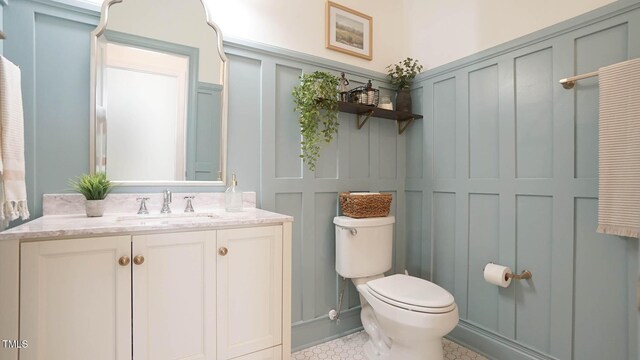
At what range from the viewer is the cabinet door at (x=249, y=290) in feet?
4.11

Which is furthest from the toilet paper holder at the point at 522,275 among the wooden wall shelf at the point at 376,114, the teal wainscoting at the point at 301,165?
the wooden wall shelf at the point at 376,114

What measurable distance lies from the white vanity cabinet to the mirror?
1.84 ft

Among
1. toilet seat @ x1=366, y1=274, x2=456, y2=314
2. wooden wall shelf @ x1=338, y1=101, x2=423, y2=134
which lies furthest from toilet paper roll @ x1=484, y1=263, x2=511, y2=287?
wooden wall shelf @ x1=338, y1=101, x2=423, y2=134

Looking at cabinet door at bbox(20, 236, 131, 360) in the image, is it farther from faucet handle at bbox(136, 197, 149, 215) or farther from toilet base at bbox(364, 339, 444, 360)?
toilet base at bbox(364, 339, 444, 360)

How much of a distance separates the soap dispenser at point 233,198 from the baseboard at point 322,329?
0.89m

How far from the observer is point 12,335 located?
0.93 metres

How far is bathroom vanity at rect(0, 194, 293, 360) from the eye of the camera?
0.95m

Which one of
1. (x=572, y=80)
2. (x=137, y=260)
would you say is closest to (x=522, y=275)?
(x=572, y=80)

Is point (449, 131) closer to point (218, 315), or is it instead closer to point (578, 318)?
point (578, 318)

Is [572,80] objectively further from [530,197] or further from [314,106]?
[314,106]

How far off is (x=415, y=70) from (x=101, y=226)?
88.4 inches

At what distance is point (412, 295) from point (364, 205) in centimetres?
60

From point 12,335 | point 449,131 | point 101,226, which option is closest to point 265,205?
point 101,226

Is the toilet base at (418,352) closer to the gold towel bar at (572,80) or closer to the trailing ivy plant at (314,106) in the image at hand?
the trailing ivy plant at (314,106)
